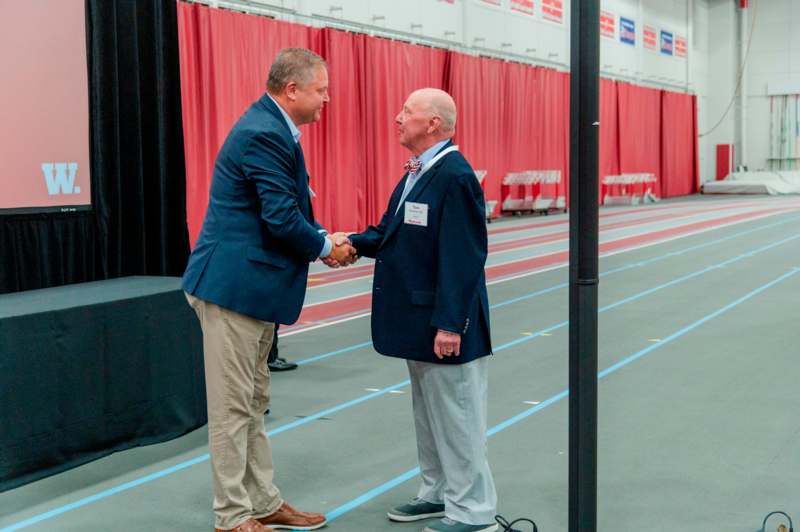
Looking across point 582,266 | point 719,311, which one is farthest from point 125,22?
point 582,266

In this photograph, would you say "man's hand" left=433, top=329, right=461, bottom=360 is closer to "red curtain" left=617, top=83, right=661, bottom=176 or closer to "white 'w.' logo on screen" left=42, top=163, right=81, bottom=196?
"white 'w.' logo on screen" left=42, top=163, right=81, bottom=196

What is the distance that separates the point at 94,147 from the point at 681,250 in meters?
9.06

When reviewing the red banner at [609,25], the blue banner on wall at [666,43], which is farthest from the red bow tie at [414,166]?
the blue banner on wall at [666,43]

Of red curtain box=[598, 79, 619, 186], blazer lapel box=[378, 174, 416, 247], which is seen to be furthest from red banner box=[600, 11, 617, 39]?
blazer lapel box=[378, 174, 416, 247]

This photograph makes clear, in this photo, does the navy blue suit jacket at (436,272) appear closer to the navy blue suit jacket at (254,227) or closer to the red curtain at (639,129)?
the navy blue suit jacket at (254,227)

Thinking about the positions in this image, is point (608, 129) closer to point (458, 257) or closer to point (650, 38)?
point (650, 38)

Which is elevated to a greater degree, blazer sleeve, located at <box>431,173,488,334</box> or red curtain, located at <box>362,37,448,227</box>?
red curtain, located at <box>362,37,448,227</box>

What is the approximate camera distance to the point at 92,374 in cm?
423

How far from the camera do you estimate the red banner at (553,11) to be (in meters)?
22.6

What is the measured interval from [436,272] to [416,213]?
0.71 ft

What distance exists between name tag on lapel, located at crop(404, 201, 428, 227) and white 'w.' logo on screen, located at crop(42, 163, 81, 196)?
217 inches

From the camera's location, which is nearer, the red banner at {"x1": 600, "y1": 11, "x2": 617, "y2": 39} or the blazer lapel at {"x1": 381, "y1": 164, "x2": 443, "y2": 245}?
the blazer lapel at {"x1": 381, "y1": 164, "x2": 443, "y2": 245}

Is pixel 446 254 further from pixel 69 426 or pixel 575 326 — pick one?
pixel 69 426

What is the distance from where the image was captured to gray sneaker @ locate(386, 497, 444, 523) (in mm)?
3541
